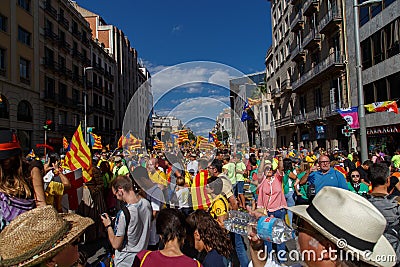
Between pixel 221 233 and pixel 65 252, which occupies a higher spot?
pixel 65 252

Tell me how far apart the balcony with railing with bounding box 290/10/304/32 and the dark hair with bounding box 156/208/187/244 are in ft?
104

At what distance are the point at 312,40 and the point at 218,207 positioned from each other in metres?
26.7

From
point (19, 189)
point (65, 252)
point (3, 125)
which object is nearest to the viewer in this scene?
point (65, 252)

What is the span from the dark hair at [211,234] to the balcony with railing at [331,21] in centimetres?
2397

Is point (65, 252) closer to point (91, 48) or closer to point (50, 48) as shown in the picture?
point (50, 48)

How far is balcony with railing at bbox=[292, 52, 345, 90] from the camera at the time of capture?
912 inches

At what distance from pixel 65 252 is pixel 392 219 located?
3.13 metres

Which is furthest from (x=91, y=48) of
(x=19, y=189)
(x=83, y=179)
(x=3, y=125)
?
(x=19, y=189)

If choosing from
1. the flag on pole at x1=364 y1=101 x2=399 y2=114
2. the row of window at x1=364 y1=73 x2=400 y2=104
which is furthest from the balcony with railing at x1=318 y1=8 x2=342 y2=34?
the flag on pole at x1=364 y1=101 x2=399 y2=114

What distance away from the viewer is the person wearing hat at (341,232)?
1492 mm

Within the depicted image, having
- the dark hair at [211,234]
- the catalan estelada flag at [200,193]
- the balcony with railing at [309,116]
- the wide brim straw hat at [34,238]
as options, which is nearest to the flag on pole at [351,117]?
the catalan estelada flag at [200,193]

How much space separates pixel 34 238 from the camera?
5.59 feet

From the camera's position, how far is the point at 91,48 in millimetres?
43781

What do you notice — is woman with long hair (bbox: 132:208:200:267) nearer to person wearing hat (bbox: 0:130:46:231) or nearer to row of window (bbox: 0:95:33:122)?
person wearing hat (bbox: 0:130:46:231)
